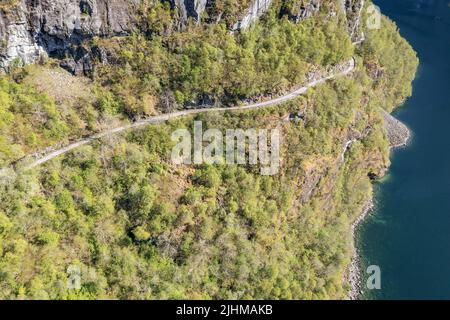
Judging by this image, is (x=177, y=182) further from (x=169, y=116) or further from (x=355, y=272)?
(x=355, y=272)

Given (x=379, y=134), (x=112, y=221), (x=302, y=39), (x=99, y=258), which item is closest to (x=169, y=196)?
(x=112, y=221)

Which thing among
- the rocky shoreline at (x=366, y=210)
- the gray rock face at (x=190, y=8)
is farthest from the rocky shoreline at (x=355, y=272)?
the gray rock face at (x=190, y=8)

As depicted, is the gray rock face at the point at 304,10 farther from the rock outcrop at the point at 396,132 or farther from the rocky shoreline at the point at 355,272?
the rocky shoreline at the point at 355,272

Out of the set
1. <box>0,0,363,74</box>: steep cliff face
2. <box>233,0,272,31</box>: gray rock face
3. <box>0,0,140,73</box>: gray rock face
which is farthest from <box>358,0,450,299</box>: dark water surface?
<box>0,0,140,73</box>: gray rock face

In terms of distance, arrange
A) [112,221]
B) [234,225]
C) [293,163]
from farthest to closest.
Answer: [293,163], [234,225], [112,221]
